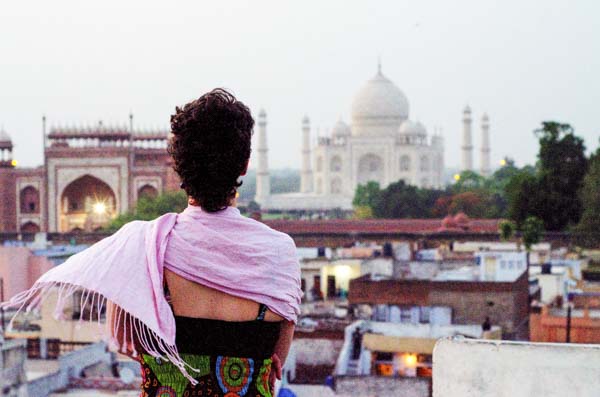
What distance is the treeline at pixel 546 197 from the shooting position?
22.3 m

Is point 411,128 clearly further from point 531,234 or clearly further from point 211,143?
point 211,143

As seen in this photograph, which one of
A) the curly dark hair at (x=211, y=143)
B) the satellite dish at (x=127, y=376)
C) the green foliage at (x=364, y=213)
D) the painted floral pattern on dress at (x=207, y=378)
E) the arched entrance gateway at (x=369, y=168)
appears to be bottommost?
the satellite dish at (x=127, y=376)

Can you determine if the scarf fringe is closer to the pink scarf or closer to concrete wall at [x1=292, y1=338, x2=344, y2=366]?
the pink scarf

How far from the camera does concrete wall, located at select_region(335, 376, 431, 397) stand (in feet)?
26.3

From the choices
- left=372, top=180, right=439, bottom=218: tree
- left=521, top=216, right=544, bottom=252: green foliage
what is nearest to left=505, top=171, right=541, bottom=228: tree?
left=521, top=216, right=544, bottom=252: green foliage

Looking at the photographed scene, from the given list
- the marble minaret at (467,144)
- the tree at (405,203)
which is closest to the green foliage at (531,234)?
the tree at (405,203)

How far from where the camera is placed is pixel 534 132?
85.3ft

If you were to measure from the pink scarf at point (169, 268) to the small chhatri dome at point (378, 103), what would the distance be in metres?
47.1

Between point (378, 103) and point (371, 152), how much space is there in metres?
2.12

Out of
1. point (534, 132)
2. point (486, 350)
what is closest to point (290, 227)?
point (534, 132)

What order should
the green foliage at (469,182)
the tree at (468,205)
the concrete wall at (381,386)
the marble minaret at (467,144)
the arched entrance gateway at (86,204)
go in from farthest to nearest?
the marble minaret at (467,144) → the green foliage at (469,182) → the tree at (468,205) → the arched entrance gateway at (86,204) → the concrete wall at (381,386)

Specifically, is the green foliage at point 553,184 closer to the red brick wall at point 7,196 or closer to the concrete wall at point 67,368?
the red brick wall at point 7,196

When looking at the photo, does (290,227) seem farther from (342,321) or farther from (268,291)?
(268,291)

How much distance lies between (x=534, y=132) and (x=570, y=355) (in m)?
25.0
